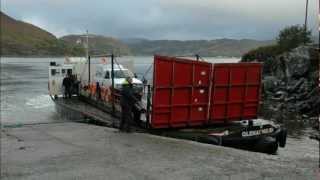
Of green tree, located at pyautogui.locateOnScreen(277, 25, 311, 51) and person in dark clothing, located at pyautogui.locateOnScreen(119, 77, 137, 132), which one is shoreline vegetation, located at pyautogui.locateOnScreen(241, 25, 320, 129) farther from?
person in dark clothing, located at pyautogui.locateOnScreen(119, 77, 137, 132)

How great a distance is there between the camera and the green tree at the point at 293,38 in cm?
6900

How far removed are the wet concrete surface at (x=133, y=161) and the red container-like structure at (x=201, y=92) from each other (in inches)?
67.2

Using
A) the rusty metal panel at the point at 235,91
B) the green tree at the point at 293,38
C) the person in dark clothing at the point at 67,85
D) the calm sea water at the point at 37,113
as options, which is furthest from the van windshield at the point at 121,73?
the green tree at the point at 293,38

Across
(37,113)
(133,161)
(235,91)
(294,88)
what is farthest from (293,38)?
(133,161)

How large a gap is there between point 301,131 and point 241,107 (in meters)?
9.69

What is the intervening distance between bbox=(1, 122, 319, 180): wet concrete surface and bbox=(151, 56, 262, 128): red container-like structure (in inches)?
67.2

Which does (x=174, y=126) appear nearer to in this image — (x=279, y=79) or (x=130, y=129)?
(x=130, y=129)

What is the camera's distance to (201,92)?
18.8 meters

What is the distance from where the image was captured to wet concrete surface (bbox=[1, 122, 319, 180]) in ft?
34.9

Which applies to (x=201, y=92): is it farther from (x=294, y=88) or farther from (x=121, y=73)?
(x=294, y=88)

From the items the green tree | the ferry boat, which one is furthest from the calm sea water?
the green tree

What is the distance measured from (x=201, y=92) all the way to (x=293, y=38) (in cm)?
5468

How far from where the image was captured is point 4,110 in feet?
128

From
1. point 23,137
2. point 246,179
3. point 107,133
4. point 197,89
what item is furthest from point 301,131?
point 246,179
